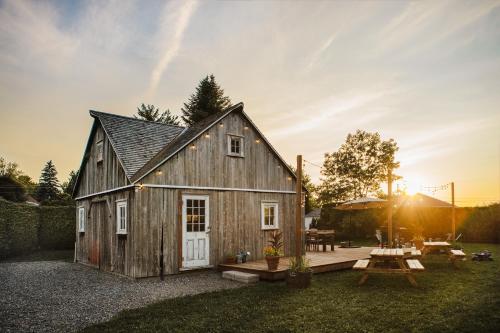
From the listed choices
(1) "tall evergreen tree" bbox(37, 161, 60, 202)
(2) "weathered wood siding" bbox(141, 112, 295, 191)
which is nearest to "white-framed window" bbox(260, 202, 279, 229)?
→ (2) "weathered wood siding" bbox(141, 112, 295, 191)

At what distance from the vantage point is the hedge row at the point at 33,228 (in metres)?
17.4

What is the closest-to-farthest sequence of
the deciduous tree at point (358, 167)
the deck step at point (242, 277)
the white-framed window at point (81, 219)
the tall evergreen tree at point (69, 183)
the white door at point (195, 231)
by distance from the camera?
the deck step at point (242, 277) < the white door at point (195, 231) < the white-framed window at point (81, 219) < the deciduous tree at point (358, 167) < the tall evergreen tree at point (69, 183)

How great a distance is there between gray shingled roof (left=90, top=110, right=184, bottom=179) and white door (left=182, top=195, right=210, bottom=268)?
2129 millimetres

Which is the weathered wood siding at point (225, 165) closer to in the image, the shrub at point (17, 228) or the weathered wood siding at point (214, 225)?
the weathered wood siding at point (214, 225)

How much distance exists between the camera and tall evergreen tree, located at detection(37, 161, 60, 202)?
4734cm

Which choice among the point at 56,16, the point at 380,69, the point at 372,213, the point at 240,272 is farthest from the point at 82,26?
the point at 372,213

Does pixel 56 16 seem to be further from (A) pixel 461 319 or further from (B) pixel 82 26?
(A) pixel 461 319

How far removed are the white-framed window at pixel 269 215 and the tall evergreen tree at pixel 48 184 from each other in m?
42.2

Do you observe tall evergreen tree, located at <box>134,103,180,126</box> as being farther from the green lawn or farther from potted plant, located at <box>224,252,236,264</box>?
the green lawn

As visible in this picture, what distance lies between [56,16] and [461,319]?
41.1ft

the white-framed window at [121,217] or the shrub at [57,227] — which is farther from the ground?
the white-framed window at [121,217]

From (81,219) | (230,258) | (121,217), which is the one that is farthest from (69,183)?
(230,258)

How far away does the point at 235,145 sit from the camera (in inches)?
523

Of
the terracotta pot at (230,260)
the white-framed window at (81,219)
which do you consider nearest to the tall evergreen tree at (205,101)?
the white-framed window at (81,219)
